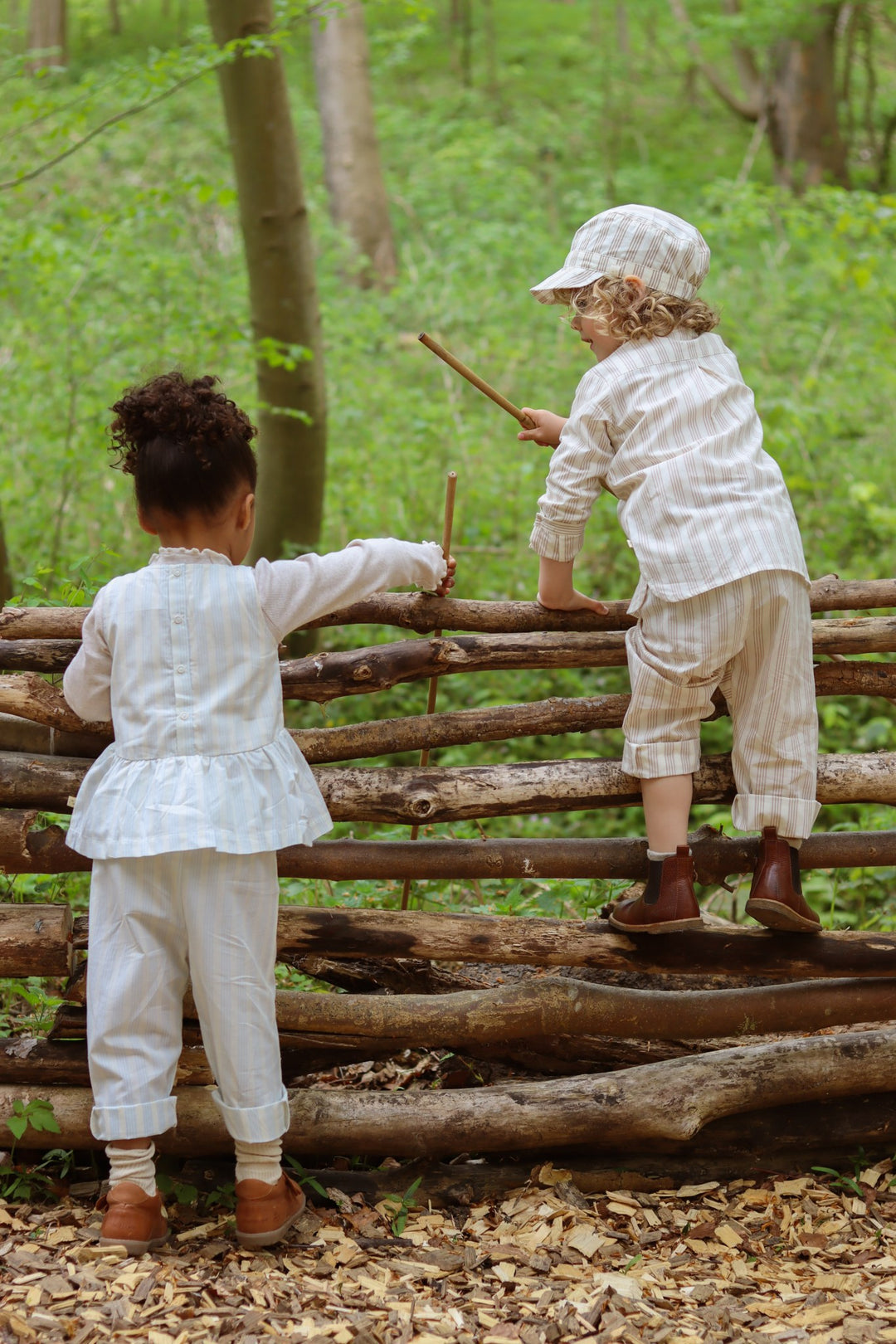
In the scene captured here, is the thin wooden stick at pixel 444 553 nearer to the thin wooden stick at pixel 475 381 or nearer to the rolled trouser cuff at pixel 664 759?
the thin wooden stick at pixel 475 381

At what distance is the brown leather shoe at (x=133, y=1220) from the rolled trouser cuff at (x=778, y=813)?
1.43 metres

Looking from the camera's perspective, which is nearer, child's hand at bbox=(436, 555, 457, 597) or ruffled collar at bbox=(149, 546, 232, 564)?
ruffled collar at bbox=(149, 546, 232, 564)

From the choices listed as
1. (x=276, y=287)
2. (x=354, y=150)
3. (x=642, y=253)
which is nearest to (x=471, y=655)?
(x=642, y=253)

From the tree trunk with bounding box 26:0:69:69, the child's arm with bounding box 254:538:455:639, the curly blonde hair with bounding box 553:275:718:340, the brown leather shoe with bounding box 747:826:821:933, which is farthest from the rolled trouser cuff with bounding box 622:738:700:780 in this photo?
the tree trunk with bounding box 26:0:69:69

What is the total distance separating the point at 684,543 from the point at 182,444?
1019 mm

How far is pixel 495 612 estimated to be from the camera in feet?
9.12

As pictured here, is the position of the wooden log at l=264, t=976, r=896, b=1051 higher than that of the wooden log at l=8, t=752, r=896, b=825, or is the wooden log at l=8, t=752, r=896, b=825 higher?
the wooden log at l=8, t=752, r=896, b=825

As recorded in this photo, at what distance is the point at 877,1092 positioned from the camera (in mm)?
2752

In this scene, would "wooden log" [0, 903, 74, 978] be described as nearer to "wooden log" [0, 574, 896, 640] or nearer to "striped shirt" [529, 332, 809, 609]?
"wooden log" [0, 574, 896, 640]

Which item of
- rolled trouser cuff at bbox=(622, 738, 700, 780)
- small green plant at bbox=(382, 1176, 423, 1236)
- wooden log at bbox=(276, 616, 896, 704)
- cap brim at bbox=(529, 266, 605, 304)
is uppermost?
cap brim at bbox=(529, 266, 605, 304)

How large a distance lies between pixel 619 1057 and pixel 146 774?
4.53 ft

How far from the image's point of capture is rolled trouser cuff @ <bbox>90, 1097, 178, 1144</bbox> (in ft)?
7.37

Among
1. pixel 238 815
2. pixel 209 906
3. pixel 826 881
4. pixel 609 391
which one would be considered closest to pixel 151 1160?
pixel 209 906

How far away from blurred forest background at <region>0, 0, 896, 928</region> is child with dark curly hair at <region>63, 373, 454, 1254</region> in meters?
0.77
